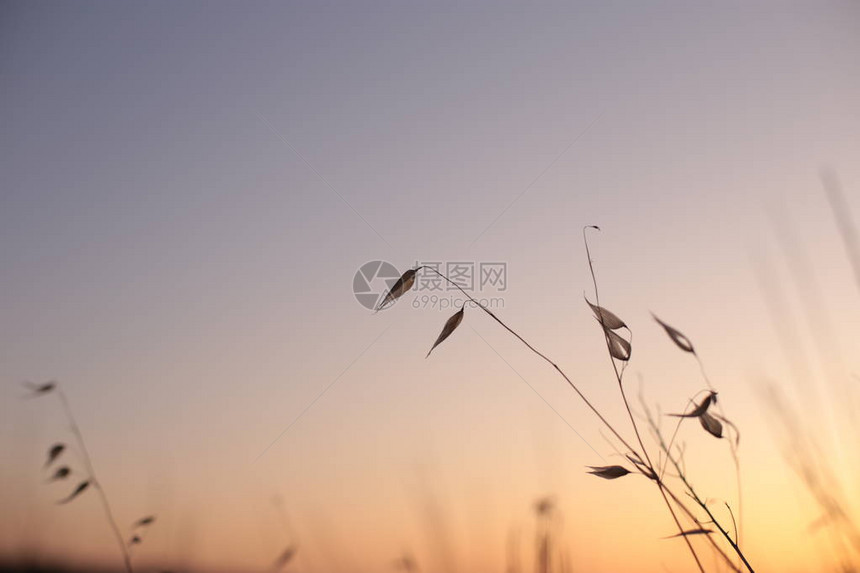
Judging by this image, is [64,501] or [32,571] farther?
[32,571]

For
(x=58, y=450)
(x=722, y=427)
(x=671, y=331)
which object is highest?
(x=58, y=450)

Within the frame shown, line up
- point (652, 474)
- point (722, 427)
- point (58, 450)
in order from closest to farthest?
point (652, 474) < point (722, 427) < point (58, 450)

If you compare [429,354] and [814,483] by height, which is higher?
[429,354]

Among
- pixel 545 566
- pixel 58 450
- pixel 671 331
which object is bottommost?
pixel 545 566

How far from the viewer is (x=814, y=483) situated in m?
0.96

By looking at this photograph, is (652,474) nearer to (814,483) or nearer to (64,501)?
(814,483)

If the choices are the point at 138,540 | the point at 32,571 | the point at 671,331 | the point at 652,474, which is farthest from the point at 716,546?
the point at 32,571

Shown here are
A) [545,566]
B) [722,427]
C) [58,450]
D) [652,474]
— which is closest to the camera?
[652,474]

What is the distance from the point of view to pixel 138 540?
1416mm

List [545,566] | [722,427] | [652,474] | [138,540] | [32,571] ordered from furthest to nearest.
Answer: [32,571]
[138,540]
[545,566]
[722,427]
[652,474]

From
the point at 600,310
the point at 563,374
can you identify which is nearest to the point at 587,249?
the point at 600,310

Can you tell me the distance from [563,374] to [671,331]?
0.20m

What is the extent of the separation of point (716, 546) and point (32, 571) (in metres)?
2.08

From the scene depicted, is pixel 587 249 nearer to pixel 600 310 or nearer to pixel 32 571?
pixel 600 310
